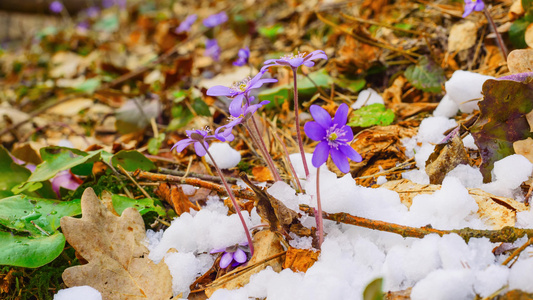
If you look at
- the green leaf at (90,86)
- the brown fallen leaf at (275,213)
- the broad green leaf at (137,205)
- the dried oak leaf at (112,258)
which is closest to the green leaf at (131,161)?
the broad green leaf at (137,205)

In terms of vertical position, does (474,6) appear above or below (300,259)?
above

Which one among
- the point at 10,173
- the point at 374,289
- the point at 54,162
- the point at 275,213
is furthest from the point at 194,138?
the point at 10,173

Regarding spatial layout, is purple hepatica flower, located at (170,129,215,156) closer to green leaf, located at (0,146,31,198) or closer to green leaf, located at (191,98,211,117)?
green leaf, located at (191,98,211,117)

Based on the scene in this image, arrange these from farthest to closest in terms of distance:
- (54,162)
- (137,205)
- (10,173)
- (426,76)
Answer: (426,76) → (10,173) → (54,162) → (137,205)

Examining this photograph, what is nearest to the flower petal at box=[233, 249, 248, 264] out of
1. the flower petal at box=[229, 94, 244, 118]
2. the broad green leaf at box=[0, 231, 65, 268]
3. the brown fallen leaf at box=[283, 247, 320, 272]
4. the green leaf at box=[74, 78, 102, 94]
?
the brown fallen leaf at box=[283, 247, 320, 272]

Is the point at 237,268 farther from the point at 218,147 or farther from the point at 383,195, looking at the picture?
the point at 218,147

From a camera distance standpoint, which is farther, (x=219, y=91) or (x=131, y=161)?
(x=131, y=161)

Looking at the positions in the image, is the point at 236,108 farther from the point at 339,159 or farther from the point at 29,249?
the point at 29,249

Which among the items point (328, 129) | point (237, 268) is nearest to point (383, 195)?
point (328, 129)
